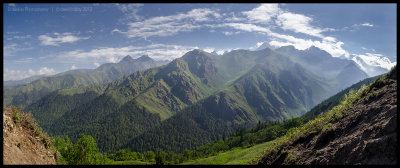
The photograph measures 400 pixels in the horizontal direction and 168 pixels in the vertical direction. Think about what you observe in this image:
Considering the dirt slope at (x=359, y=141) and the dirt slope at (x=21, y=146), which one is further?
the dirt slope at (x=21, y=146)

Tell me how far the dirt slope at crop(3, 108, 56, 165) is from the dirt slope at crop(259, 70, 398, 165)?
1658cm

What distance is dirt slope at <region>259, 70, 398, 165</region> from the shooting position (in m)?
6.67

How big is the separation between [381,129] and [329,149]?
243cm

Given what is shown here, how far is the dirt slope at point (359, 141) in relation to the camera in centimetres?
667

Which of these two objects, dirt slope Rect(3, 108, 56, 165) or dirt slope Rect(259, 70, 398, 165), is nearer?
dirt slope Rect(259, 70, 398, 165)

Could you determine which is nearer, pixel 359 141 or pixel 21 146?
pixel 359 141

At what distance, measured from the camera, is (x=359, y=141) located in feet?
26.6

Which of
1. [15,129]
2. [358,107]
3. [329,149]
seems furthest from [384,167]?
[15,129]

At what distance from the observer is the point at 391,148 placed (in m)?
6.23

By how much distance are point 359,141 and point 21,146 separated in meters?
20.4

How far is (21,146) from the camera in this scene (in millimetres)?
13266

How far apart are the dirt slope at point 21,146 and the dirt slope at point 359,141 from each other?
16576 mm

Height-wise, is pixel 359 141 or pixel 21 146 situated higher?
pixel 359 141

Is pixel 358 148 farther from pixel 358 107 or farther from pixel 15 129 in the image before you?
pixel 15 129
